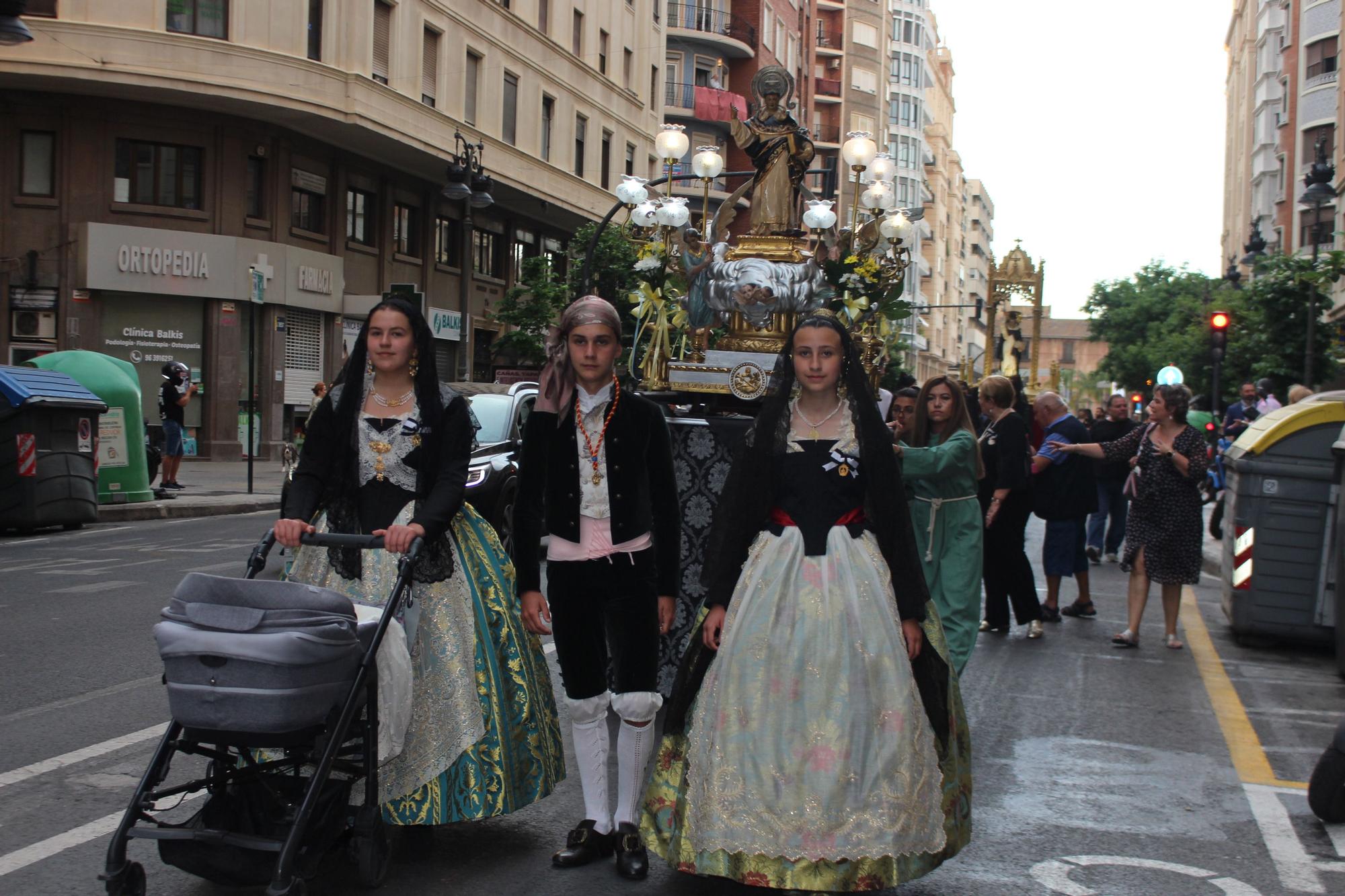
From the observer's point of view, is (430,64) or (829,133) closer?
(430,64)

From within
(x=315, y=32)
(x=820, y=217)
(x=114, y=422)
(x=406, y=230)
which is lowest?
(x=114, y=422)

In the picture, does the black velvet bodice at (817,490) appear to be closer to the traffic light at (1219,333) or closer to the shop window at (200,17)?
the traffic light at (1219,333)

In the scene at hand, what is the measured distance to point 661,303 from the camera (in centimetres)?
705

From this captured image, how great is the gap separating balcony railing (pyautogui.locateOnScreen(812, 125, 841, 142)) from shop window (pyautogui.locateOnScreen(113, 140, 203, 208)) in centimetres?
5630

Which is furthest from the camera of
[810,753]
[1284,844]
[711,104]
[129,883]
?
[711,104]

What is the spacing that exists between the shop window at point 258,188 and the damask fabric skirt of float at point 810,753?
86.3 feet

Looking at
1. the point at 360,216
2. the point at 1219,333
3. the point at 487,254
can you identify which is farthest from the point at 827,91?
the point at 1219,333

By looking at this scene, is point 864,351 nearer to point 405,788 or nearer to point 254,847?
point 405,788

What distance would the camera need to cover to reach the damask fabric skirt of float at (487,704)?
442cm

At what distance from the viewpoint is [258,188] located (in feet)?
94.3

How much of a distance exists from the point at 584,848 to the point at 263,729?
1306 millimetres

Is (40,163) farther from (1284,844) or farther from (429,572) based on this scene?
(1284,844)

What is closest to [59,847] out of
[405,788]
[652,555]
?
[405,788]

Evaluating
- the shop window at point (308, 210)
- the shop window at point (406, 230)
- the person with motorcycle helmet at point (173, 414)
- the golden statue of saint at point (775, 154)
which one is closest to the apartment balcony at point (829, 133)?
the shop window at point (406, 230)
